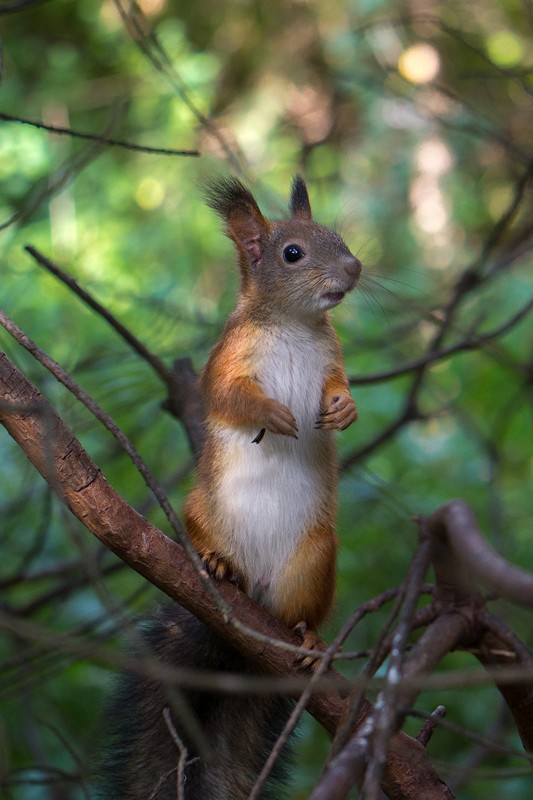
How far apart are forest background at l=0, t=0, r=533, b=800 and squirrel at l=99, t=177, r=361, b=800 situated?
0.42 ft

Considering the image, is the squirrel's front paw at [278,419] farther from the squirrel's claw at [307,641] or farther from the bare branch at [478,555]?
the bare branch at [478,555]

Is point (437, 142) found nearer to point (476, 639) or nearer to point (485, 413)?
point (485, 413)

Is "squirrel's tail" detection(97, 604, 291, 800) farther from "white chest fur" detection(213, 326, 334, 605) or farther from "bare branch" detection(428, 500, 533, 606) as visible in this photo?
"bare branch" detection(428, 500, 533, 606)

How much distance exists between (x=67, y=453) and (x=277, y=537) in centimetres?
53

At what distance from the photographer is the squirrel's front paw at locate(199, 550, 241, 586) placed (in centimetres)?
166

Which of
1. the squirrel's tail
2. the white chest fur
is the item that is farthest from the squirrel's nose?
the squirrel's tail

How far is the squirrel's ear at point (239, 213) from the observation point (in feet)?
6.29

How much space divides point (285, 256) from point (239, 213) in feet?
0.44

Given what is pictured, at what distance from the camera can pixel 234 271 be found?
2090 mm

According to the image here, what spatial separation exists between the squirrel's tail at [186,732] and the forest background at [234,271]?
0.30 feet

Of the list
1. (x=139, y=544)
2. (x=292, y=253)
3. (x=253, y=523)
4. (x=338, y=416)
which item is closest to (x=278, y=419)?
(x=338, y=416)

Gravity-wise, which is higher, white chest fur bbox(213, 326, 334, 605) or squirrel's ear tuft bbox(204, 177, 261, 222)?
squirrel's ear tuft bbox(204, 177, 261, 222)

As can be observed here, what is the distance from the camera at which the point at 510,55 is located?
5449 mm

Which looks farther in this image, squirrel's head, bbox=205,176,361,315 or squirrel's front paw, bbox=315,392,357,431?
squirrel's head, bbox=205,176,361,315
